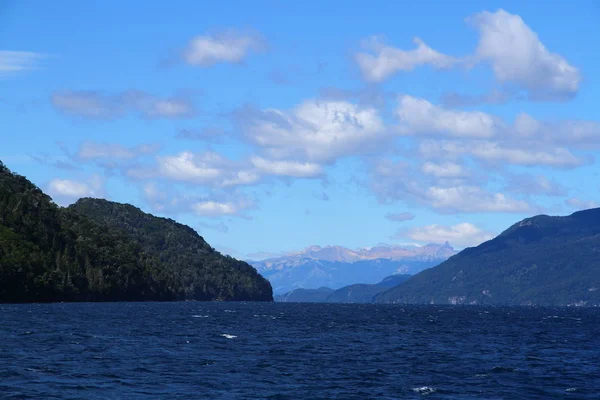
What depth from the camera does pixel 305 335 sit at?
444ft

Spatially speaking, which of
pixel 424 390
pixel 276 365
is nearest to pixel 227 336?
pixel 276 365

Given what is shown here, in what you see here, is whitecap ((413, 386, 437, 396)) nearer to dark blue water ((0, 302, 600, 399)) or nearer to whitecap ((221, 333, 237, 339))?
dark blue water ((0, 302, 600, 399))

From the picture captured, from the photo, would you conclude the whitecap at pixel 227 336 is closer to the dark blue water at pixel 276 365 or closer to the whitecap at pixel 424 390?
the dark blue water at pixel 276 365

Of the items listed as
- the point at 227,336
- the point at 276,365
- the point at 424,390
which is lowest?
the point at 424,390

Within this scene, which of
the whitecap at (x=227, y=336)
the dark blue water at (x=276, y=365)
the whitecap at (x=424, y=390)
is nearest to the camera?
the dark blue water at (x=276, y=365)

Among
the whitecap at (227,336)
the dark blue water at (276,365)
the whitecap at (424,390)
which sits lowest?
the whitecap at (424,390)

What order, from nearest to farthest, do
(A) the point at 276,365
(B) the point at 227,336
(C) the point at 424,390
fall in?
(C) the point at 424,390, (A) the point at 276,365, (B) the point at 227,336

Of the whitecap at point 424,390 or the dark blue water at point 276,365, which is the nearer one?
the dark blue water at point 276,365

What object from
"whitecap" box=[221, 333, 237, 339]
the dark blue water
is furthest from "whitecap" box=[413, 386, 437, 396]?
"whitecap" box=[221, 333, 237, 339]

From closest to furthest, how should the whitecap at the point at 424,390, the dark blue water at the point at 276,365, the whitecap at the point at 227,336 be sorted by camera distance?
the dark blue water at the point at 276,365
the whitecap at the point at 424,390
the whitecap at the point at 227,336

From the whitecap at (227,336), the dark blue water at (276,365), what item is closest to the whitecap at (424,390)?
the dark blue water at (276,365)

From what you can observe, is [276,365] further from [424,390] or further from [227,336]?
[227,336]

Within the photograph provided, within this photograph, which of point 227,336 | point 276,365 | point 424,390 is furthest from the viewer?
point 227,336

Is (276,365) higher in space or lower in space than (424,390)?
higher
